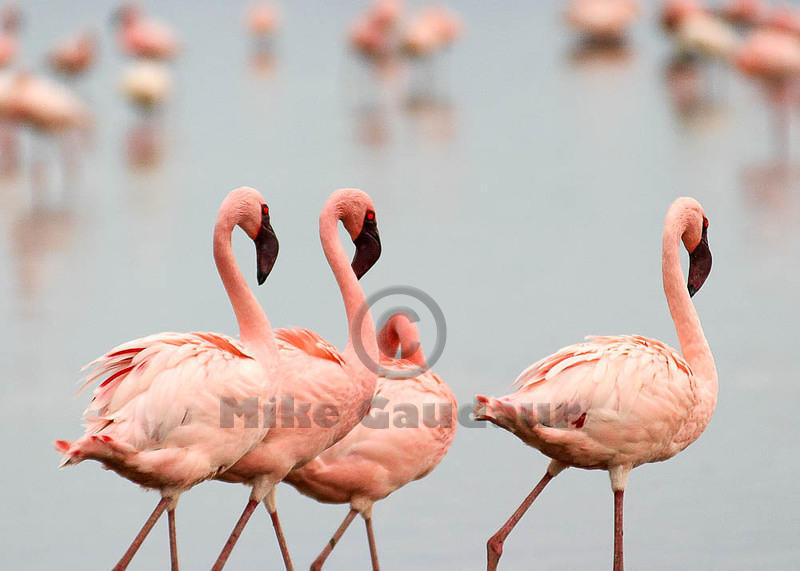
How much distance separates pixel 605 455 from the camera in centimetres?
475

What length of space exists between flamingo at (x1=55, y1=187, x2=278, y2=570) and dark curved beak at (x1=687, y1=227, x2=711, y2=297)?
1.80 metres

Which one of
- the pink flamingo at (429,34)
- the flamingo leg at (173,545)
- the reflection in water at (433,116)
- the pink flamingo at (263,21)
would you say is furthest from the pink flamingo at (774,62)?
the flamingo leg at (173,545)

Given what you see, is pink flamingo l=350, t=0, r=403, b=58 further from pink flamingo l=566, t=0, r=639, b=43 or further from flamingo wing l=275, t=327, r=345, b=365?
flamingo wing l=275, t=327, r=345, b=365

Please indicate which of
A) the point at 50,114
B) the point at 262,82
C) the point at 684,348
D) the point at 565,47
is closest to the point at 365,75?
the point at 262,82

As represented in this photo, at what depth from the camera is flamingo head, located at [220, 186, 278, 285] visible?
4746 millimetres

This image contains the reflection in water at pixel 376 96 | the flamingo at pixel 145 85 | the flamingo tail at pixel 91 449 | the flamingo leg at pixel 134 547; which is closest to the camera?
the flamingo tail at pixel 91 449

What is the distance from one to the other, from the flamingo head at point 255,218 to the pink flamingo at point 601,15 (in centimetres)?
1414

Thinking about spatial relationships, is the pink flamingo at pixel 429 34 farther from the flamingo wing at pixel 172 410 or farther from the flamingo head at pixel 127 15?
the flamingo wing at pixel 172 410

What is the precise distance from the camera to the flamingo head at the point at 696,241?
5.16 meters

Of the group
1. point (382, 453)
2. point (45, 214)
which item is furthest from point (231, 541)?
point (45, 214)

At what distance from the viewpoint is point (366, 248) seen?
526 cm

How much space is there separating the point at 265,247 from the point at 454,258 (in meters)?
4.69

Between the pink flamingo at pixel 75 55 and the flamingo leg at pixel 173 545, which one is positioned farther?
the pink flamingo at pixel 75 55

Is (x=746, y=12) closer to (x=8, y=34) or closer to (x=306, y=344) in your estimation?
(x=8, y=34)
